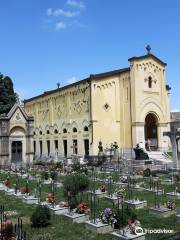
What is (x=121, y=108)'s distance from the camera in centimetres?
3928

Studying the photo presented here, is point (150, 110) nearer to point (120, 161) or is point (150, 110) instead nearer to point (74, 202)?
point (120, 161)

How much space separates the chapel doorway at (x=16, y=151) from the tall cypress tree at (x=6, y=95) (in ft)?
36.5

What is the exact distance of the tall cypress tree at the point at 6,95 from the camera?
44806mm

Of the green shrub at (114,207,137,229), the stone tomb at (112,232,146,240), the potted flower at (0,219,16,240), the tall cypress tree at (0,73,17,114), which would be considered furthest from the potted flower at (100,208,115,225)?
the tall cypress tree at (0,73,17,114)

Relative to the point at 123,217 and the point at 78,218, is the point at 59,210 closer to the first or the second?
the point at 78,218

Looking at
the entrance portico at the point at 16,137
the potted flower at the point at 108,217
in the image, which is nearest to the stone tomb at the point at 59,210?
the potted flower at the point at 108,217

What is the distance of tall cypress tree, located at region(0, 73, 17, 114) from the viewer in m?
44.8

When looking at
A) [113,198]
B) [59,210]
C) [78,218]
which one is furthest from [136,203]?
[59,210]

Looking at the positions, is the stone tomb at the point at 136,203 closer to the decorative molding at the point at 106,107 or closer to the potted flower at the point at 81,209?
A: the potted flower at the point at 81,209

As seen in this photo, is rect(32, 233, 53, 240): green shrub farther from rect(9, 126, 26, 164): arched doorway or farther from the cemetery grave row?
rect(9, 126, 26, 164): arched doorway

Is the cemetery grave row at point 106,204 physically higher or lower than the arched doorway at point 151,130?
lower

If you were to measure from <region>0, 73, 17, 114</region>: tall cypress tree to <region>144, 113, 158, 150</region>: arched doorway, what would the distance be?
17679mm

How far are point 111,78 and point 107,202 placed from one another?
24.8 meters

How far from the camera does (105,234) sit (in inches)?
429
